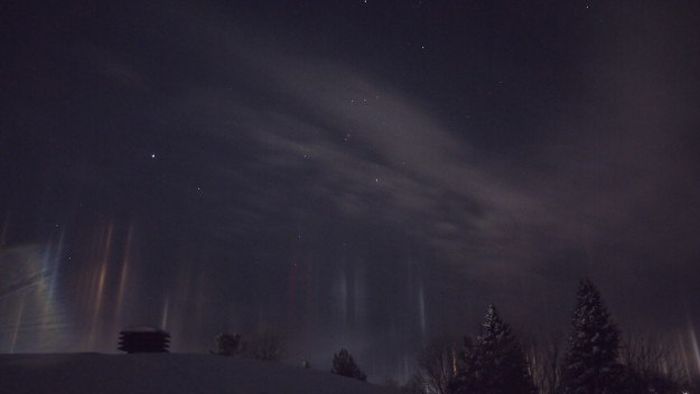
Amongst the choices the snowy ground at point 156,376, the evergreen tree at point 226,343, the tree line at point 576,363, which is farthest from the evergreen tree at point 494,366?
the evergreen tree at point 226,343

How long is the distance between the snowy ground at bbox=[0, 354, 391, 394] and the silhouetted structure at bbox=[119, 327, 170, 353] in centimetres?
208

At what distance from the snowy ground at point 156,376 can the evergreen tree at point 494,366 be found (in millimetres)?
22122

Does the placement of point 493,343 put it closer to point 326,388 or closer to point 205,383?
point 326,388

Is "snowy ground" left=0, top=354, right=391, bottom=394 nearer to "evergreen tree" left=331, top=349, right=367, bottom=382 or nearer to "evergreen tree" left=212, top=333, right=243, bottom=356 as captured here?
"evergreen tree" left=331, top=349, right=367, bottom=382

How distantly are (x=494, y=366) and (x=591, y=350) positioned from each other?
7138 mm

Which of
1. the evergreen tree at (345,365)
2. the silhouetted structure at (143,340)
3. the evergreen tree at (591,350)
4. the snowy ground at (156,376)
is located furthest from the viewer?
the evergreen tree at (345,365)

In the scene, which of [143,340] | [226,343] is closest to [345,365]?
[226,343]

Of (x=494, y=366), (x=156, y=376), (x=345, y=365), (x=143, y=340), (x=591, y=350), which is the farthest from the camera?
(x=345, y=365)

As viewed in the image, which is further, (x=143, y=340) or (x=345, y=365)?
(x=345, y=365)

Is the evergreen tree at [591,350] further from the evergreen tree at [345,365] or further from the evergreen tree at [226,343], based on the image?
the evergreen tree at [226,343]

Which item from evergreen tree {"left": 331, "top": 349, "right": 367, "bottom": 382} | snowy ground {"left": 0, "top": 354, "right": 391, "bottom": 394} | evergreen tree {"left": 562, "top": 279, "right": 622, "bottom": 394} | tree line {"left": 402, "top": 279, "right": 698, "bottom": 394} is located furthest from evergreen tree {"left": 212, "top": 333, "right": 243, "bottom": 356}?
snowy ground {"left": 0, "top": 354, "right": 391, "bottom": 394}

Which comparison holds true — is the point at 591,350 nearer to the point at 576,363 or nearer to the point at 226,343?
the point at 576,363

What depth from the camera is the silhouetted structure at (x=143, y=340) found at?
57.2ft

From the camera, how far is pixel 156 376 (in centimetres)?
1313
